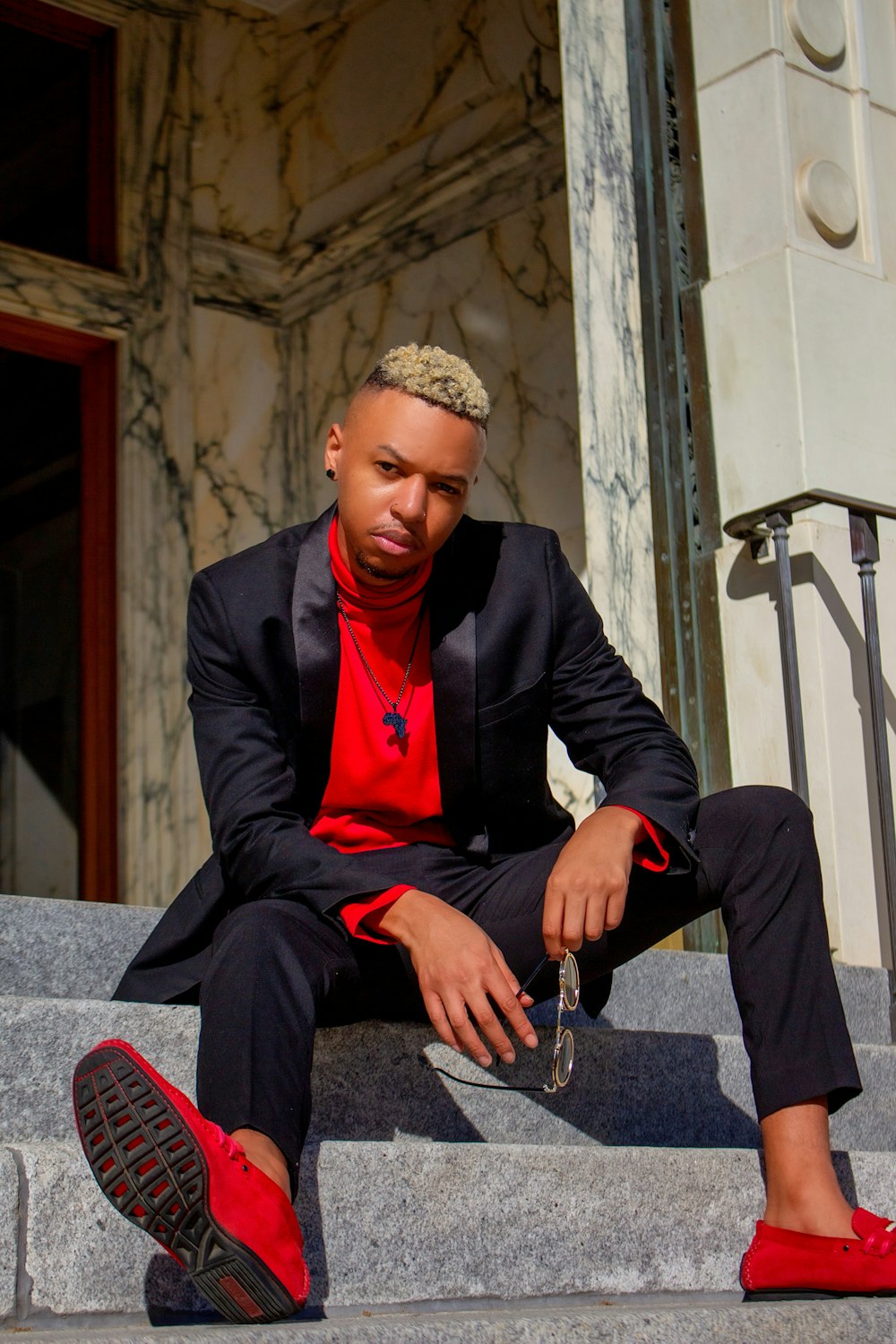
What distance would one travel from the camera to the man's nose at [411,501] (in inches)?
96.3

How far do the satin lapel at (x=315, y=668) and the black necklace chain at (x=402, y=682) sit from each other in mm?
46

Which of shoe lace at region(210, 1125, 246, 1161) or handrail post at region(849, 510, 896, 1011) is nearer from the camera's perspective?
shoe lace at region(210, 1125, 246, 1161)

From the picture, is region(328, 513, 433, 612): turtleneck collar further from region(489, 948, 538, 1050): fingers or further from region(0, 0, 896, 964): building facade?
region(0, 0, 896, 964): building facade

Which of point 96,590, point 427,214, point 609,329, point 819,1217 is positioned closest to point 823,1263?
point 819,1217

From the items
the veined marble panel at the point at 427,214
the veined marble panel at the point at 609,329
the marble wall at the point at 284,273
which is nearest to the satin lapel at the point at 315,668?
the veined marble panel at the point at 609,329

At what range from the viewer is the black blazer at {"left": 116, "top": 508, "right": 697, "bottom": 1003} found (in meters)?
2.37

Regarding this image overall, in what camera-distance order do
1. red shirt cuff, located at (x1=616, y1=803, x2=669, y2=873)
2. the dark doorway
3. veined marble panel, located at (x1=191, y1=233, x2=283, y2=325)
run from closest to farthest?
1. red shirt cuff, located at (x1=616, y1=803, x2=669, y2=873)
2. the dark doorway
3. veined marble panel, located at (x1=191, y1=233, x2=283, y2=325)

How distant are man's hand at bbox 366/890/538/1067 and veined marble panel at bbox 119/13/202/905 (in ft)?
13.8

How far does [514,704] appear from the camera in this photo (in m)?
2.61

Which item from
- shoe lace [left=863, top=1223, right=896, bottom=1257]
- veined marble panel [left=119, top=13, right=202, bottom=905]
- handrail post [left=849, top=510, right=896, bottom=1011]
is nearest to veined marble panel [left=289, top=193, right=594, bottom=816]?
veined marble panel [left=119, top=13, right=202, bottom=905]

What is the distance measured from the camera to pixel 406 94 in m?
6.67

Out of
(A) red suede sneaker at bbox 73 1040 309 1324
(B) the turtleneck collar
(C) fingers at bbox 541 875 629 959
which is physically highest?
(B) the turtleneck collar

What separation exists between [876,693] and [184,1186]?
2.42 meters

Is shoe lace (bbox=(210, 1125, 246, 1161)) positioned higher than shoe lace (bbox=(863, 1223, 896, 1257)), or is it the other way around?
shoe lace (bbox=(210, 1125, 246, 1161))
